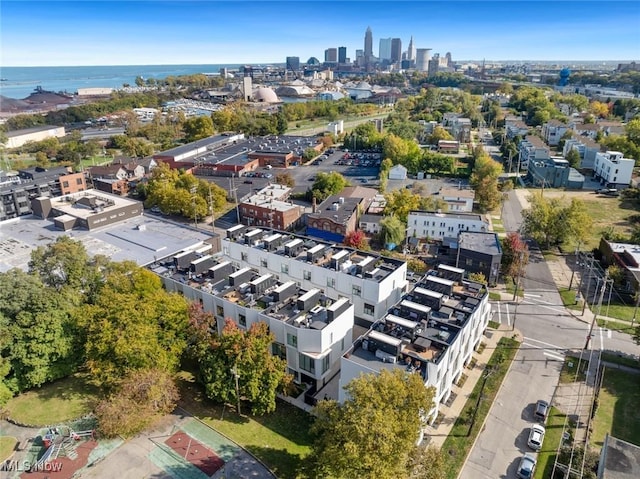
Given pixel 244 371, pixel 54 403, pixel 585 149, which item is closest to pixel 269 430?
pixel 244 371

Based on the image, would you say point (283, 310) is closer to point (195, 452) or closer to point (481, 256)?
point (195, 452)

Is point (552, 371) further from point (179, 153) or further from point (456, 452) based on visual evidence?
point (179, 153)

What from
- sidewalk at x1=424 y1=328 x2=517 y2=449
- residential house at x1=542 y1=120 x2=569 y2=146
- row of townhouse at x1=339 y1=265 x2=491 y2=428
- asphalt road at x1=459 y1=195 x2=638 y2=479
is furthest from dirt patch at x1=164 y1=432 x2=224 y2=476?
residential house at x1=542 y1=120 x2=569 y2=146

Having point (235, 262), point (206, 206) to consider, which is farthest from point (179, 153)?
point (235, 262)

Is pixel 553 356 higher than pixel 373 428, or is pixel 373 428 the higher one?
pixel 373 428

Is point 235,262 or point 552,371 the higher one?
point 235,262

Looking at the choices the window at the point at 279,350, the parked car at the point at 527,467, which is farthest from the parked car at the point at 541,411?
the window at the point at 279,350

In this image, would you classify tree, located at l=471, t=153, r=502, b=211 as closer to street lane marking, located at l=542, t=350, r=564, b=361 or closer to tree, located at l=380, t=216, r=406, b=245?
tree, located at l=380, t=216, r=406, b=245
